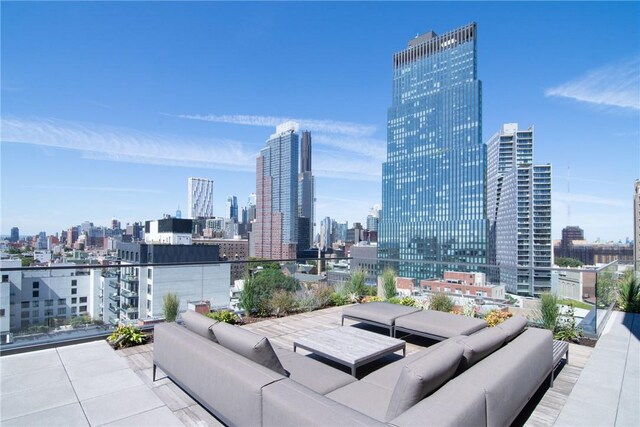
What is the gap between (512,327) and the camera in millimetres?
2619

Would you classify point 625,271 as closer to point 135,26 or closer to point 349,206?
point 135,26

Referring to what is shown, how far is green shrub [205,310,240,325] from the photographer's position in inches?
202

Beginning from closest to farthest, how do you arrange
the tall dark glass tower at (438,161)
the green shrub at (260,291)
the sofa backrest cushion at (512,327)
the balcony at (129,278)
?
the sofa backrest cushion at (512,327) < the balcony at (129,278) < the green shrub at (260,291) < the tall dark glass tower at (438,161)

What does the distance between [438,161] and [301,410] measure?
79.0 metres

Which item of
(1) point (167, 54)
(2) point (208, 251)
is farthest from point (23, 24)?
(2) point (208, 251)

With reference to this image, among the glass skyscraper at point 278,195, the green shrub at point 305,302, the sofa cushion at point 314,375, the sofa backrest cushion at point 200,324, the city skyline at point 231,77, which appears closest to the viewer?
the sofa cushion at point 314,375

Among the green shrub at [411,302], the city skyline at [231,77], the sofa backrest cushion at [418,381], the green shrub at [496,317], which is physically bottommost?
the green shrub at [411,302]

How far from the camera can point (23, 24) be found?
7.48m

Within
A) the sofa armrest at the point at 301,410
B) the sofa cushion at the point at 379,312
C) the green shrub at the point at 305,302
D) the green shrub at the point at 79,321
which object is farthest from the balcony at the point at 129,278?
the sofa armrest at the point at 301,410

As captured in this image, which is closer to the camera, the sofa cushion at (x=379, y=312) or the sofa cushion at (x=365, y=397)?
the sofa cushion at (x=365, y=397)

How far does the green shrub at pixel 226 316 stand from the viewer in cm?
514

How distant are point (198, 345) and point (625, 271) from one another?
8416mm

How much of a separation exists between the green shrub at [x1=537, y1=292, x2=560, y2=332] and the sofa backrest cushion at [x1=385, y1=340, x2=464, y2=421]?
13.6 feet

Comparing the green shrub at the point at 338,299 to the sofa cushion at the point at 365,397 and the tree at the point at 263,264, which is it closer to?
the tree at the point at 263,264
